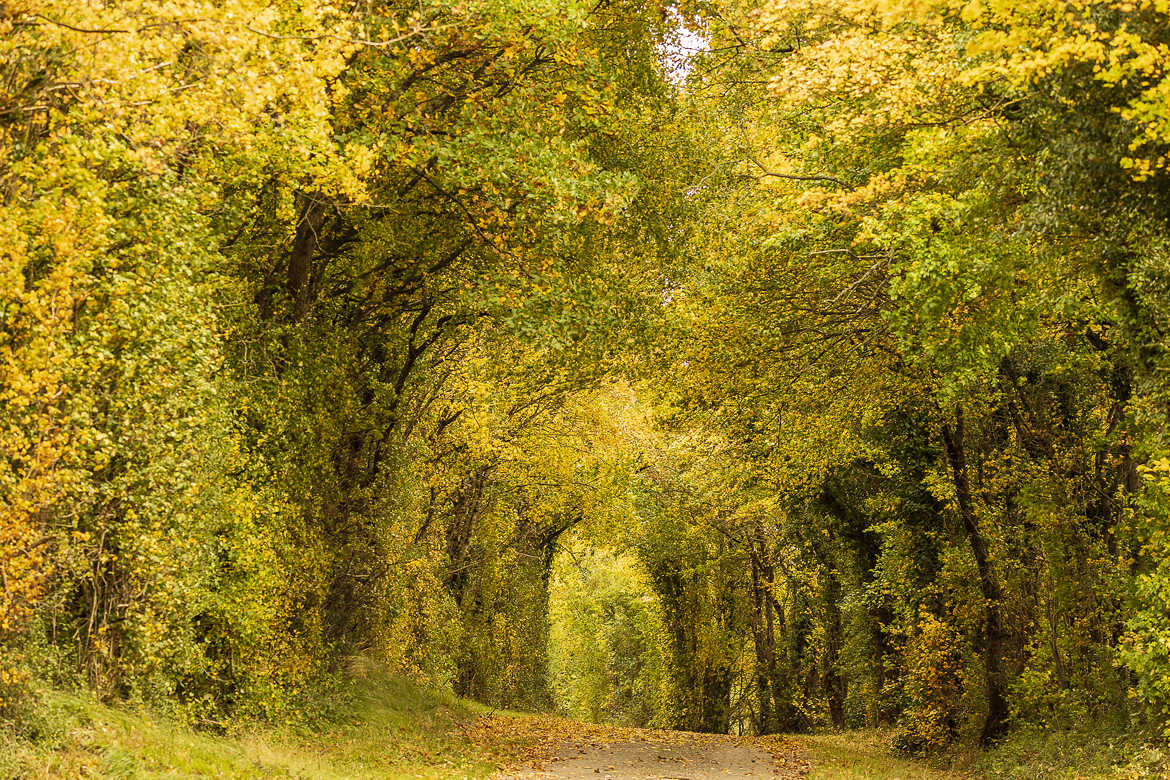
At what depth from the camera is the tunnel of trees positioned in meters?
9.96

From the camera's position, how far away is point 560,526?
42.8 meters

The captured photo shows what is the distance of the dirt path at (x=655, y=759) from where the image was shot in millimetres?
17484

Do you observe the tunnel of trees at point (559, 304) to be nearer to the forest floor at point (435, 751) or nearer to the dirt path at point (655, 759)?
the forest floor at point (435, 751)

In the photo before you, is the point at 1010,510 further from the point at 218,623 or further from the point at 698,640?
the point at 698,640

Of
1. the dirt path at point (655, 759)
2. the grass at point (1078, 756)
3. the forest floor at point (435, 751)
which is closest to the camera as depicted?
the forest floor at point (435, 751)

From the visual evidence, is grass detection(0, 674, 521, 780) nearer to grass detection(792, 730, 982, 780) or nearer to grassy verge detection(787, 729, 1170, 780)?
grass detection(792, 730, 982, 780)

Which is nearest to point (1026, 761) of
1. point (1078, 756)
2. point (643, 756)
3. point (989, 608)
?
point (1078, 756)

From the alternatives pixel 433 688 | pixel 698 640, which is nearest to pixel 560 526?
pixel 698 640

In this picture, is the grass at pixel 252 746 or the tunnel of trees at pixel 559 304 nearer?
the grass at pixel 252 746

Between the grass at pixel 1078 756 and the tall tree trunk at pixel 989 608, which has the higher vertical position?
the tall tree trunk at pixel 989 608

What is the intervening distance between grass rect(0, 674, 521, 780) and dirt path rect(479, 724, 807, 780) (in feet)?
3.88

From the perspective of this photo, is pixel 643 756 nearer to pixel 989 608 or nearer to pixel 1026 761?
pixel 1026 761

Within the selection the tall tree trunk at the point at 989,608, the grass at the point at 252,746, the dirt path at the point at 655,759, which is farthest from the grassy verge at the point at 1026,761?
the grass at the point at 252,746

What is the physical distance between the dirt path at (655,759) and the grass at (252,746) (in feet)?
3.88
